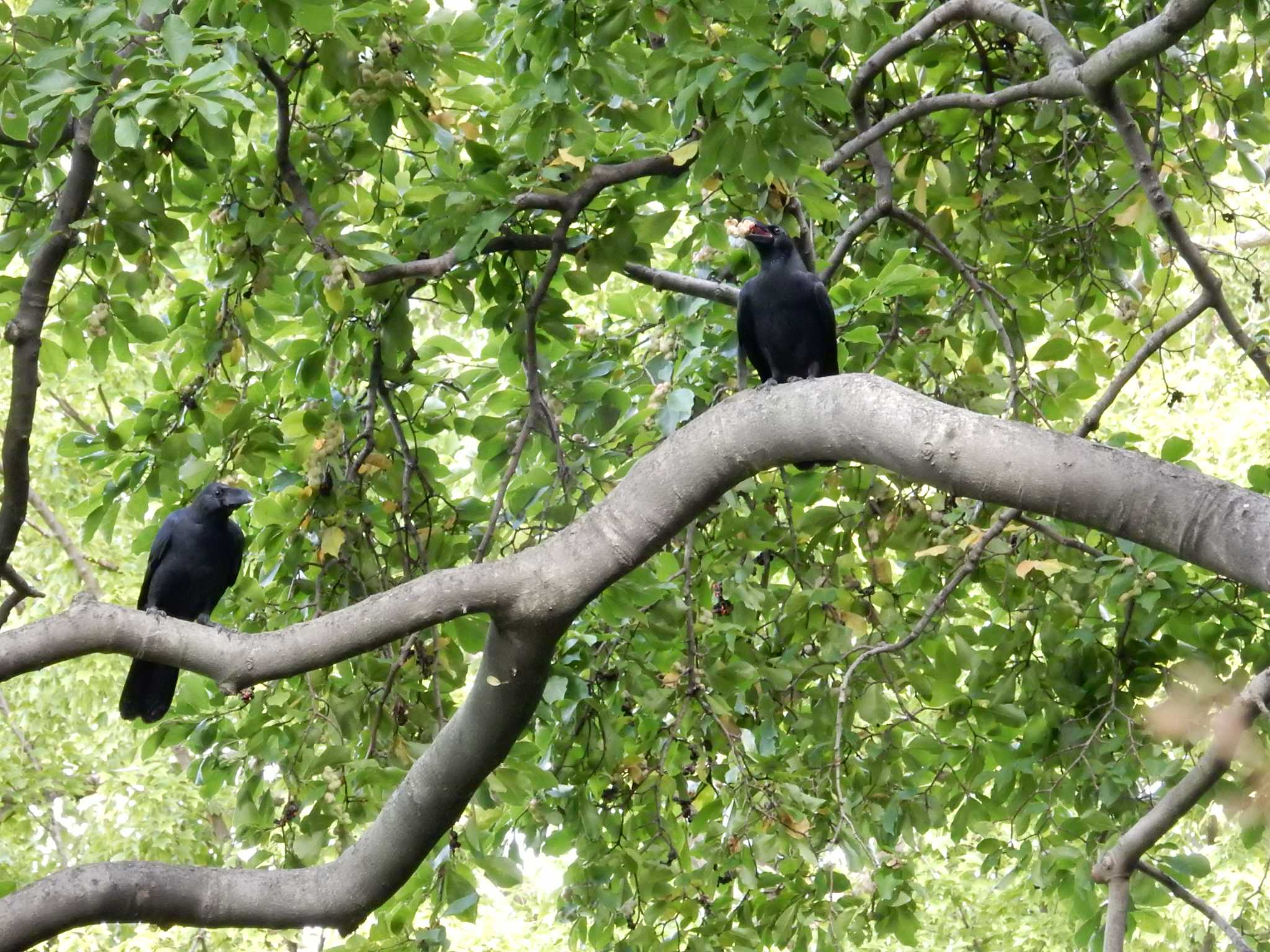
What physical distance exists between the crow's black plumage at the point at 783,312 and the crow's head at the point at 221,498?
2276 mm

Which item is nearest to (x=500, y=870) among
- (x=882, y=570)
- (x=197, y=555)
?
(x=882, y=570)

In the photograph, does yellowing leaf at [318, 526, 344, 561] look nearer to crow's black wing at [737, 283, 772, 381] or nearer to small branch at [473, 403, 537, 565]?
small branch at [473, 403, 537, 565]

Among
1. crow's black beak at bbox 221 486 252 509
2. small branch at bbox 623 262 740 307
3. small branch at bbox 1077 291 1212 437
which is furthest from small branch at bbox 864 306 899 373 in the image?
crow's black beak at bbox 221 486 252 509

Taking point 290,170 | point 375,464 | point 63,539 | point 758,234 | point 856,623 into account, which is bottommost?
point 856,623

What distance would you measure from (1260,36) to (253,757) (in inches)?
156

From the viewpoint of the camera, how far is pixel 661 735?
480 cm

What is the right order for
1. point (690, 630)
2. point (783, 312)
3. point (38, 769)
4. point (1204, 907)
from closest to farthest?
point (1204, 907), point (690, 630), point (783, 312), point (38, 769)

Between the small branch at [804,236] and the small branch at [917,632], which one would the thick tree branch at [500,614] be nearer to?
the small branch at [917,632]

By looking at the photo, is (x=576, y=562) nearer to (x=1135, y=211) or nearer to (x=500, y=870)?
(x=500, y=870)

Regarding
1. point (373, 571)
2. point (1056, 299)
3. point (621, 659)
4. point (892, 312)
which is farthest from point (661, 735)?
point (1056, 299)

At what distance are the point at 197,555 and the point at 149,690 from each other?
0.86 metres

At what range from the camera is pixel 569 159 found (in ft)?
13.5

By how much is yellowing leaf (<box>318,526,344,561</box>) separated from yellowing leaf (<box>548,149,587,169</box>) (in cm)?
129

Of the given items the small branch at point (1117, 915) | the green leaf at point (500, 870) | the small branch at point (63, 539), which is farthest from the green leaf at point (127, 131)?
the small branch at point (63, 539)
